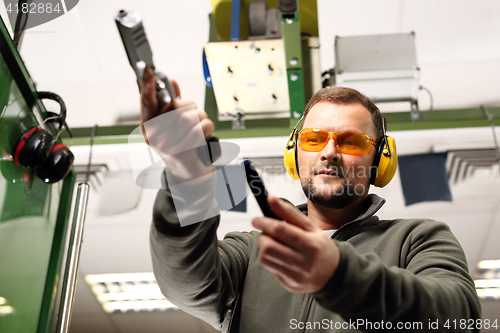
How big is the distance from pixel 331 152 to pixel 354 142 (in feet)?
0.30

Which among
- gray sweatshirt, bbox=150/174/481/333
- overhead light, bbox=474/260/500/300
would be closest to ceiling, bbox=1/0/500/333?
overhead light, bbox=474/260/500/300

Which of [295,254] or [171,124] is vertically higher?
[171,124]

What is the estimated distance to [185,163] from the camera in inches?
31.0

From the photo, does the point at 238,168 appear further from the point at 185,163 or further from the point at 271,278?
the point at 271,278

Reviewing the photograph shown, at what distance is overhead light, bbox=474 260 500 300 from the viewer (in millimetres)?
3641

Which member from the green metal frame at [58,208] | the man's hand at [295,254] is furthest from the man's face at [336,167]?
the green metal frame at [58,208]

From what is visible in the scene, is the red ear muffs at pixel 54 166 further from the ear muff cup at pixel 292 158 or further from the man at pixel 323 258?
the ear muff cup at pixel 292 158

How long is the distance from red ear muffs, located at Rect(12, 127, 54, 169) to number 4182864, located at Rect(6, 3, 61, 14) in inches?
22.0

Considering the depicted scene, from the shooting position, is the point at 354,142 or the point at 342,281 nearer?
the point at 342,281

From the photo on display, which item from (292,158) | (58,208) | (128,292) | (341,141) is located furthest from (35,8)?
(128,292)

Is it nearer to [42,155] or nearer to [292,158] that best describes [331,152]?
[292,158]

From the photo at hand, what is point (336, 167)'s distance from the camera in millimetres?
1129

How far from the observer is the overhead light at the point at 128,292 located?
3.86 metres

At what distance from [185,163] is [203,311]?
41cm
